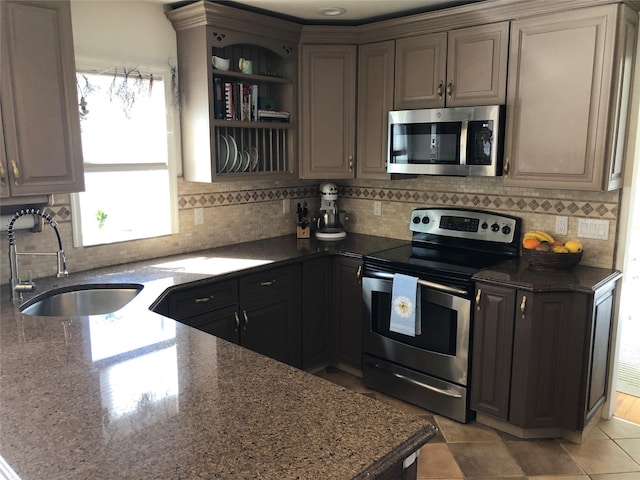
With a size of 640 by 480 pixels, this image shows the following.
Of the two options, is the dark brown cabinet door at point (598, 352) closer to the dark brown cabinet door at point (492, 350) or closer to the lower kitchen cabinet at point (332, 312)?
the dark brown cabinet door at point (492, 350)

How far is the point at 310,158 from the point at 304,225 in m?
0.52

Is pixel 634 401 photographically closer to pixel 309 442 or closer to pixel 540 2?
pixel 540 2

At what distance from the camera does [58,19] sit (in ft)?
7.73

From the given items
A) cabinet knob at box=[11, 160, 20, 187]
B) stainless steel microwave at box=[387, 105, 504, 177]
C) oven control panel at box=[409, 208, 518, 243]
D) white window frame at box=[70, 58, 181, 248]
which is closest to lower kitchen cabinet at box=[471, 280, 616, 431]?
oven control panel at box=[409, 208, 518, 243]

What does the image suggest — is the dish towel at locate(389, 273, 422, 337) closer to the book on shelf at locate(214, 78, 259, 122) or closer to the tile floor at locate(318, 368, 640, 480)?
the tile floor at locate(318, 368, 640, 480)

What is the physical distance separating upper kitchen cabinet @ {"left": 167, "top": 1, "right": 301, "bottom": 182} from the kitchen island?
155 centimetres

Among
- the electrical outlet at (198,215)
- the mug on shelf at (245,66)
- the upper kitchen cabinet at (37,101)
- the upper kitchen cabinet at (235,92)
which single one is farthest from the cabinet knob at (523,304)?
the upper kitchen cabinet at (37,101)

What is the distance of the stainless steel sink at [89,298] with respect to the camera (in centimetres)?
260

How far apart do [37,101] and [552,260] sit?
270 centimetres

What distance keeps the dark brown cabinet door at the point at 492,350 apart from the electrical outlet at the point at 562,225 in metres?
0.68

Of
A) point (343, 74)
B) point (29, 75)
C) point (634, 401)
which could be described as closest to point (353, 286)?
point (343, 74)

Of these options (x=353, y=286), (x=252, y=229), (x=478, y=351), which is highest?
(x=252, y=229)

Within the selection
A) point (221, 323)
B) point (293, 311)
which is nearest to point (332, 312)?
point (293, 311)

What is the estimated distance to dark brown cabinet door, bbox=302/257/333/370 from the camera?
3461 millimetres
